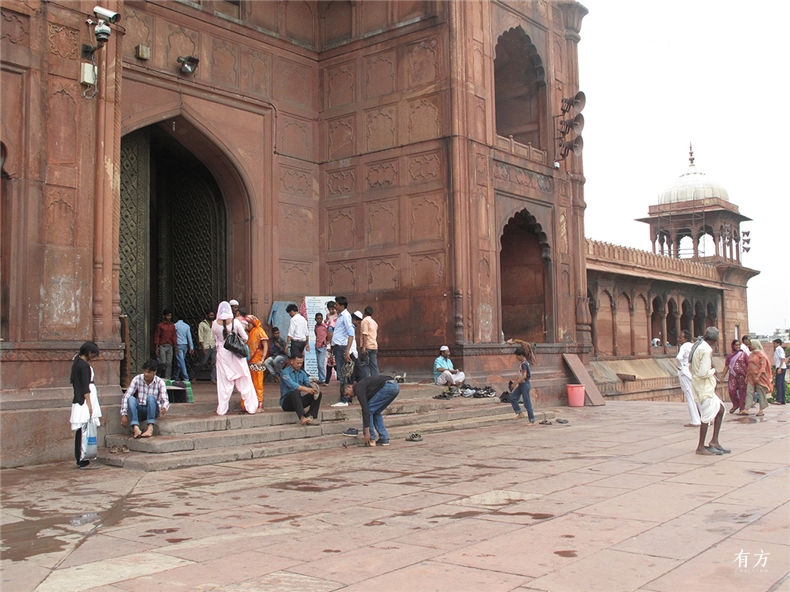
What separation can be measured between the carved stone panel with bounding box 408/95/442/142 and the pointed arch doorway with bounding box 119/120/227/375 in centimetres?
402

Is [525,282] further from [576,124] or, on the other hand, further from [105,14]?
[105,14]

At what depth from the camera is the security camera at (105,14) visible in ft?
32.8

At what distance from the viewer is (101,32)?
9805mm

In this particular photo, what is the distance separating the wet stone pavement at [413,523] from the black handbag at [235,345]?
1.59 m

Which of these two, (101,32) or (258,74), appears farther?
(258,74)

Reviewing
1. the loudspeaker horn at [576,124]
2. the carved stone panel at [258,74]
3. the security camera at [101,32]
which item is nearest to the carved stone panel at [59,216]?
the security camera at [101,32]

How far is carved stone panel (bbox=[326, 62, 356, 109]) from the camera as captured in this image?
53.9 feet

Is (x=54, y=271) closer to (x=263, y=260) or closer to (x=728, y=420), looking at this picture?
(x=263, y=260)

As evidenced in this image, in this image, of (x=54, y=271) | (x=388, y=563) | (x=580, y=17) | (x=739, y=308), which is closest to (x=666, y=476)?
(x=388, y=563)

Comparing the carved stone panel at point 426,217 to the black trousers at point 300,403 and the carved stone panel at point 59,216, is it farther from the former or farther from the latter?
the carved stone panel at point 59,216

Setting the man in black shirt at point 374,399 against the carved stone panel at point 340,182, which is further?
the carved stone panel at point 340,182

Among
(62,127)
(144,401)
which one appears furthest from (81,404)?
(62,127)

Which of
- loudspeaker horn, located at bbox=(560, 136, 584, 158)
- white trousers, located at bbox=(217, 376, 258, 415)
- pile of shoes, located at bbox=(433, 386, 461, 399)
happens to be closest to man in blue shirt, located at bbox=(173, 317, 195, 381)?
white trousers, located at bbox=(217, 376, 258, 415)

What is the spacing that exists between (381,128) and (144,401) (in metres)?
8.68
